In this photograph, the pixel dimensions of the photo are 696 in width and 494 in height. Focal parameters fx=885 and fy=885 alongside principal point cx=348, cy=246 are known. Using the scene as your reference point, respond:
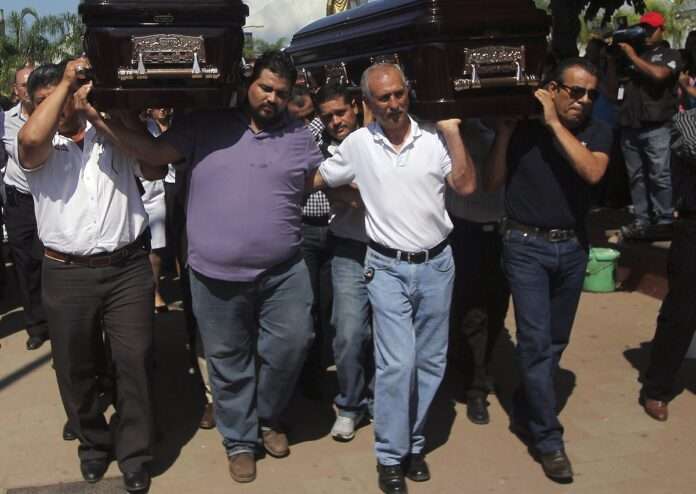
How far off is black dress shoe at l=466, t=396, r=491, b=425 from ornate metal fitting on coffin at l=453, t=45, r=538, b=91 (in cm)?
173

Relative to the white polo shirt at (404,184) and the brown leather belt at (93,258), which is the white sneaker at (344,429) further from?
the brown leather belt at (93,258)

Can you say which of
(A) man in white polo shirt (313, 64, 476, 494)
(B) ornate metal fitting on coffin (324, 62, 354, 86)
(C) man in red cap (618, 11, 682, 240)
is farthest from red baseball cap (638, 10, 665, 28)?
(A) man in white polo shirt (313, 64, 476, 494)

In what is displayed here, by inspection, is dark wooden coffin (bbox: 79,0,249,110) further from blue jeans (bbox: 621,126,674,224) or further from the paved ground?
blue jeans (bbox: 621,126,674,224)

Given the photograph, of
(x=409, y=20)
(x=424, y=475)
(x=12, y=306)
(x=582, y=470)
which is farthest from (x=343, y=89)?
(x=12, y=306)

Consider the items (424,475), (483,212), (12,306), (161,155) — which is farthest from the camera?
(12,306)

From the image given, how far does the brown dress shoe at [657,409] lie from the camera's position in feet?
14.9

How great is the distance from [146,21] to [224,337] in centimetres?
137

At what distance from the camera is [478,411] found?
457cm

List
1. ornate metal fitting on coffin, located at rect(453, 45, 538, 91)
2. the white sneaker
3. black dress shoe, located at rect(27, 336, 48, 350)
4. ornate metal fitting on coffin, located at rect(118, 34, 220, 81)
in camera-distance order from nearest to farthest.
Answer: ornate metal fitting on coffin, located at rect(118, 34, 220, 81) < ornate metal fitting on coffin, located at rect(453, 45, 538, 91) < the white sneaker < black dress shoe, located at rect(27, 336, 48, 350)

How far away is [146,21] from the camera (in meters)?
Result: 3.40

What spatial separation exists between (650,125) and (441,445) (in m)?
4.46

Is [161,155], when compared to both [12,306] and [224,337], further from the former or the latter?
[12,306]

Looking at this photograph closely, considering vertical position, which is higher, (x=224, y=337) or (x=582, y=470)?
(x=224, y=337)

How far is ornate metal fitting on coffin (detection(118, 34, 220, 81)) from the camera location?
3.37m
